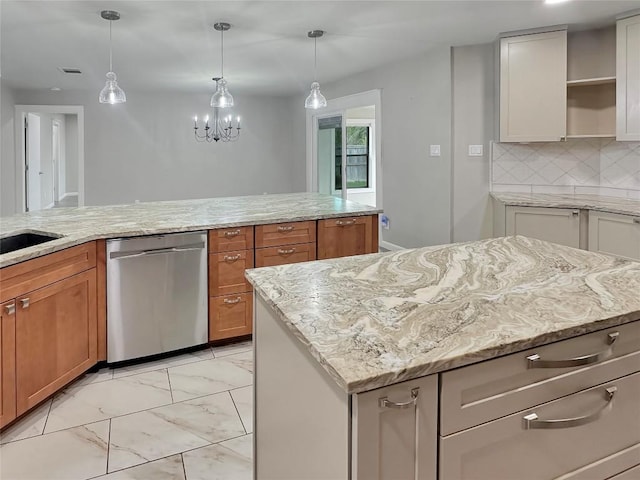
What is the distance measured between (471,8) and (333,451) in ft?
11.7

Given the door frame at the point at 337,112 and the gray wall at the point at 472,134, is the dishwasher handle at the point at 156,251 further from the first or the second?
the door frame at the point at 337,112

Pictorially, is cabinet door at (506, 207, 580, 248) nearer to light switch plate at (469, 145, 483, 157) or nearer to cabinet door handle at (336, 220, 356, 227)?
light switch plate at (469, 145, 483, 157)

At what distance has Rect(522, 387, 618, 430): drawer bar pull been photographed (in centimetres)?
115

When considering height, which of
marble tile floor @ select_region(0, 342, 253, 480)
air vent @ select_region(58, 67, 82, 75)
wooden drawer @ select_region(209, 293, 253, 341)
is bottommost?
marble tile floor @ select_region(0, 342, 253, 480)

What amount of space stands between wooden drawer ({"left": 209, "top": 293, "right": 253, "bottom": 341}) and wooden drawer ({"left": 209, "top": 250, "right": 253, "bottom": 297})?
5cm

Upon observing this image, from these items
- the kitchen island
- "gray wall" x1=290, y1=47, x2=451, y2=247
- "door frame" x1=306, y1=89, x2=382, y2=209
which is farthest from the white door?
the kitchen island

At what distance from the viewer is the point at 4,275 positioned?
2.11 meters

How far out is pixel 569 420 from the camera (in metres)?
1.22

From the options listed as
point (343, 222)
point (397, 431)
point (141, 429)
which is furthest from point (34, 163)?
point (397, 431)

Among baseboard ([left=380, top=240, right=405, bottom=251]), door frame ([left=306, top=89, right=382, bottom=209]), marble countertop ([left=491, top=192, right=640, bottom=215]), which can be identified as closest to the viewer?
marble countertop ([left=491, top=192, right=640, bottom=215])

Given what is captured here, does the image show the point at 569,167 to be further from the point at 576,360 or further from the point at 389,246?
the point at 576,360

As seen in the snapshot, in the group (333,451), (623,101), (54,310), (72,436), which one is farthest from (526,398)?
(623,101)

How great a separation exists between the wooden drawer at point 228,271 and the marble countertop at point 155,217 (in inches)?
8.0

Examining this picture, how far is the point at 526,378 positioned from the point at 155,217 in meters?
2.66
